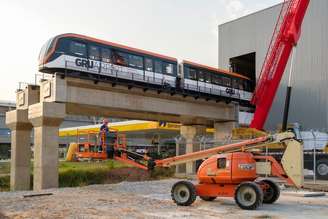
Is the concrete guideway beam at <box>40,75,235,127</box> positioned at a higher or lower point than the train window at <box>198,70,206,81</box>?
lower

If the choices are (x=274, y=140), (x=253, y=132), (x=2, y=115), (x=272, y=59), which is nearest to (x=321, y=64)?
(x=272, y=59)

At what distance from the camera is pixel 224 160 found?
15398mm

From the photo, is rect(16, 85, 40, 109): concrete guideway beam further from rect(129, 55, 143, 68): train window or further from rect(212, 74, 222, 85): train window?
rect(212, 74, 222, 85): train window

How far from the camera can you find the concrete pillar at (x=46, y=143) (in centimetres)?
2631

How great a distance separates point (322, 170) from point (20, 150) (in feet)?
70.9

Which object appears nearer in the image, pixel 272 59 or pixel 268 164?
pixel 268 164

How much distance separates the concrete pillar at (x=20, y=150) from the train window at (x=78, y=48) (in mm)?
7685

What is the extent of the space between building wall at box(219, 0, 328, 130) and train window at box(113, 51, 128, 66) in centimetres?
1752

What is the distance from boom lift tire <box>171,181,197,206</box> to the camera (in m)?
15.7

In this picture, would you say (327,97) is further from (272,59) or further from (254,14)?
(254,14)

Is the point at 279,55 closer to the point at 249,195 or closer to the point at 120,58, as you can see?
the point at 120,58

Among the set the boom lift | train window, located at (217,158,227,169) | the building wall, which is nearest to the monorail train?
the building wall

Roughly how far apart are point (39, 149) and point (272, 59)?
20.0 meters

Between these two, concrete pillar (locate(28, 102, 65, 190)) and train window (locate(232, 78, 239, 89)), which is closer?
concrete pillar (locate(28, 102, 65, 190))
